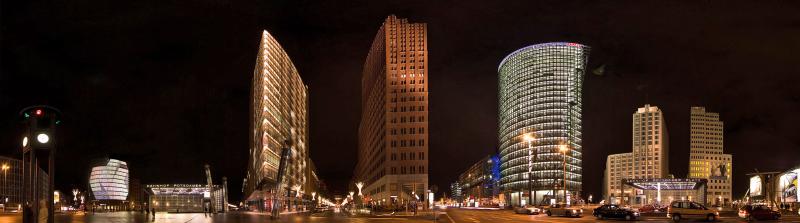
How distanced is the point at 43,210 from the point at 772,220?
44.2 m

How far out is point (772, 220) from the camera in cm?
4638

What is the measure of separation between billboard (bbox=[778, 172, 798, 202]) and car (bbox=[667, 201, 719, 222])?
58.3 meters

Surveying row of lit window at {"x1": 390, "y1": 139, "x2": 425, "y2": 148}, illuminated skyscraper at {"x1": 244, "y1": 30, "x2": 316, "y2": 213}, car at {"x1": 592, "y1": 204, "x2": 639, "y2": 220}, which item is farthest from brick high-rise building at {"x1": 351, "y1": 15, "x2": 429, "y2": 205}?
car at {"x1": 592, "y1": 204, "x2": 639, "y2": 220}

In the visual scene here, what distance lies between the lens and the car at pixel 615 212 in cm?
4594

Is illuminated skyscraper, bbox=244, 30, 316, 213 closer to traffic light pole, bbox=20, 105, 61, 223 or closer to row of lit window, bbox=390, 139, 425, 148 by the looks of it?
row of lit window, bbox=390, 139, 425, 148

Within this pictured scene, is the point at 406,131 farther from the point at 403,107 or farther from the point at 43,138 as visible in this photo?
the point at 43,138

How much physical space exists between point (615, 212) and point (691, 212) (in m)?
4.80

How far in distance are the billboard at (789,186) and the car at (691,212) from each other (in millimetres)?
58318

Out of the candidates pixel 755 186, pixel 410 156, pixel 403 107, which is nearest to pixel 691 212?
pixel 755 186

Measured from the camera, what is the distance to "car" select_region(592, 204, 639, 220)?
4594 cm

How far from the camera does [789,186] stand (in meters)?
98.0

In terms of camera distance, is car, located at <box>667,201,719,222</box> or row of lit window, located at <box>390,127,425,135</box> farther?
row of lit window, located at <box>390,127,425,135</box>

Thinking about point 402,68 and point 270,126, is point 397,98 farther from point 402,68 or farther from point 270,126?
point 270,126

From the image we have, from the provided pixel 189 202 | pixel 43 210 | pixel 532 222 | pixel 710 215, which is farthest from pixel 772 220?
pixel 189 202
